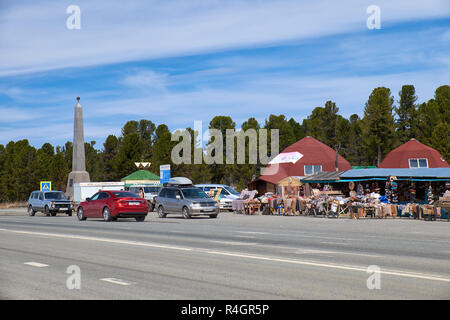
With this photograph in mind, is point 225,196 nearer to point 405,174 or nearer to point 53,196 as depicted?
point 53,196

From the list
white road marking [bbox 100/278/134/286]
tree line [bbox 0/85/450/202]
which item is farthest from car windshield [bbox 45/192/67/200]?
tree line [bbox 0/85/450/202]

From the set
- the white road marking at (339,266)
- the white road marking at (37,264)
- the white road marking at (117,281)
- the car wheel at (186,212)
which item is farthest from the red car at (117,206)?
the white road marking at (117,281)

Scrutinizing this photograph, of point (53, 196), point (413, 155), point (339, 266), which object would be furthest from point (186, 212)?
point (413, 155)

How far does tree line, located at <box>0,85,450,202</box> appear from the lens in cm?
7869

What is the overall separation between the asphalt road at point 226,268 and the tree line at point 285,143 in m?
62.7

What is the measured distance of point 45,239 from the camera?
16.8 m

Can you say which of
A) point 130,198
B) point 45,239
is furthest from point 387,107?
point 45,239

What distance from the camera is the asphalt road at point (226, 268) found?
7.68 m

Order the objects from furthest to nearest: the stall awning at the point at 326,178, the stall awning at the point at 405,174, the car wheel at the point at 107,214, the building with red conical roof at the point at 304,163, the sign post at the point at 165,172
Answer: the building with red conical roof at the point at 304,163
the sign post at the point at 165,172
the stall awning at the point at 326,178
the stall awning at the point at 405,174
the car wheel at the point at 107,214

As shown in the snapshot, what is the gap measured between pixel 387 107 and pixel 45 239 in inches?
2634

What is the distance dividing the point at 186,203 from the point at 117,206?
4132mm

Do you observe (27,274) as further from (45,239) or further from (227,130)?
(227,130)

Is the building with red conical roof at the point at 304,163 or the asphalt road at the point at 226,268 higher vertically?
the building with red conical roof at the point at 304,163

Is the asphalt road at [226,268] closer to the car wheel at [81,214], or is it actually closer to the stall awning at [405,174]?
the car wheel at [81,214]
